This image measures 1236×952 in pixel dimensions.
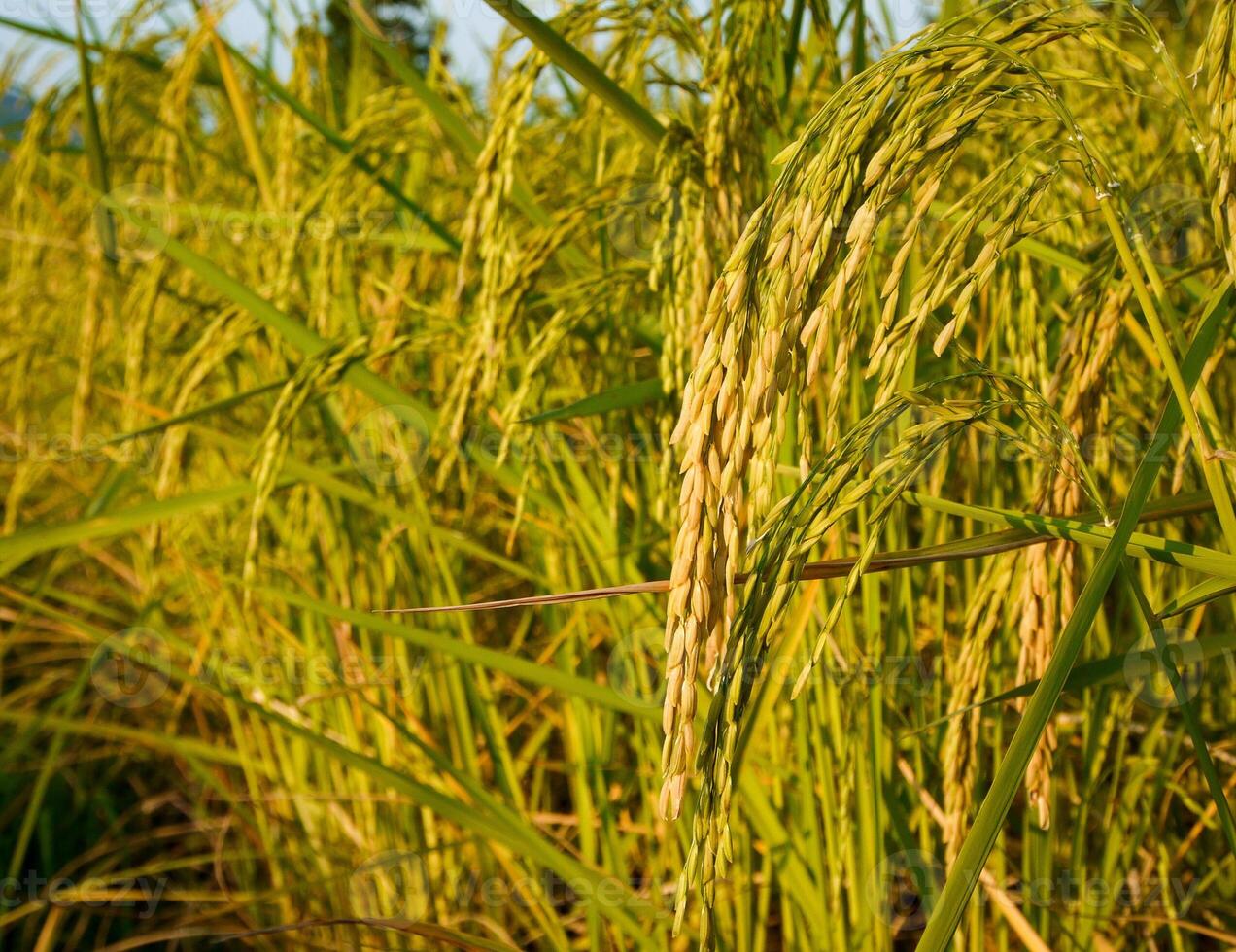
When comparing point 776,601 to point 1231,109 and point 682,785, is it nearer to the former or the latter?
point 682,785

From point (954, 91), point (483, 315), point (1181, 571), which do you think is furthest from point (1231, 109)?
point (1181, 571)

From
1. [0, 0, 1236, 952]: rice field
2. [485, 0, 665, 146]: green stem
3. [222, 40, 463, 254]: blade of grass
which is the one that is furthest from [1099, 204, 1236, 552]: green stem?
[222, 40, 463, 254]: blade of grass

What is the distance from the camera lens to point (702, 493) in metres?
0.44

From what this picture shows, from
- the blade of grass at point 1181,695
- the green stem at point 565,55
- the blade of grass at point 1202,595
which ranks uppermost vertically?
the green stem at point 565,55

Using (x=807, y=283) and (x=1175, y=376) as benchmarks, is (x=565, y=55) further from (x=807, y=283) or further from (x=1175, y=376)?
(x=1175, y=376)

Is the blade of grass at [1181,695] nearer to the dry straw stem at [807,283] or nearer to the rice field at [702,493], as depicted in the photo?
the rice field at [702,493]

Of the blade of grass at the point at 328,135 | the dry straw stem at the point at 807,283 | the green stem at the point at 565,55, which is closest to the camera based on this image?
the dry straw stem at the point at 807,283

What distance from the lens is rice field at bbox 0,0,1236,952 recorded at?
1.65 feet

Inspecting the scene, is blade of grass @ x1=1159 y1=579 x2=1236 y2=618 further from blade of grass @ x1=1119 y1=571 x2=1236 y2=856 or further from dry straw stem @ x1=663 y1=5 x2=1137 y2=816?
dry straw stem @ x1=663 y1=5 x2=1137 y2=816

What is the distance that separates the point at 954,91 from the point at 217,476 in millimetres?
1775

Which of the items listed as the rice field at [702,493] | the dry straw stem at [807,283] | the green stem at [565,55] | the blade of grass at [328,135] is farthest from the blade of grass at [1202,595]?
the blade of grass at [328,135]

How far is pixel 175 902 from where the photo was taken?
179 cm

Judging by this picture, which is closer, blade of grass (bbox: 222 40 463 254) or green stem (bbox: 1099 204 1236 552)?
green stem (bbox: 1099 204 1236 552)

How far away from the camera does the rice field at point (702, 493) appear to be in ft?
1.65
